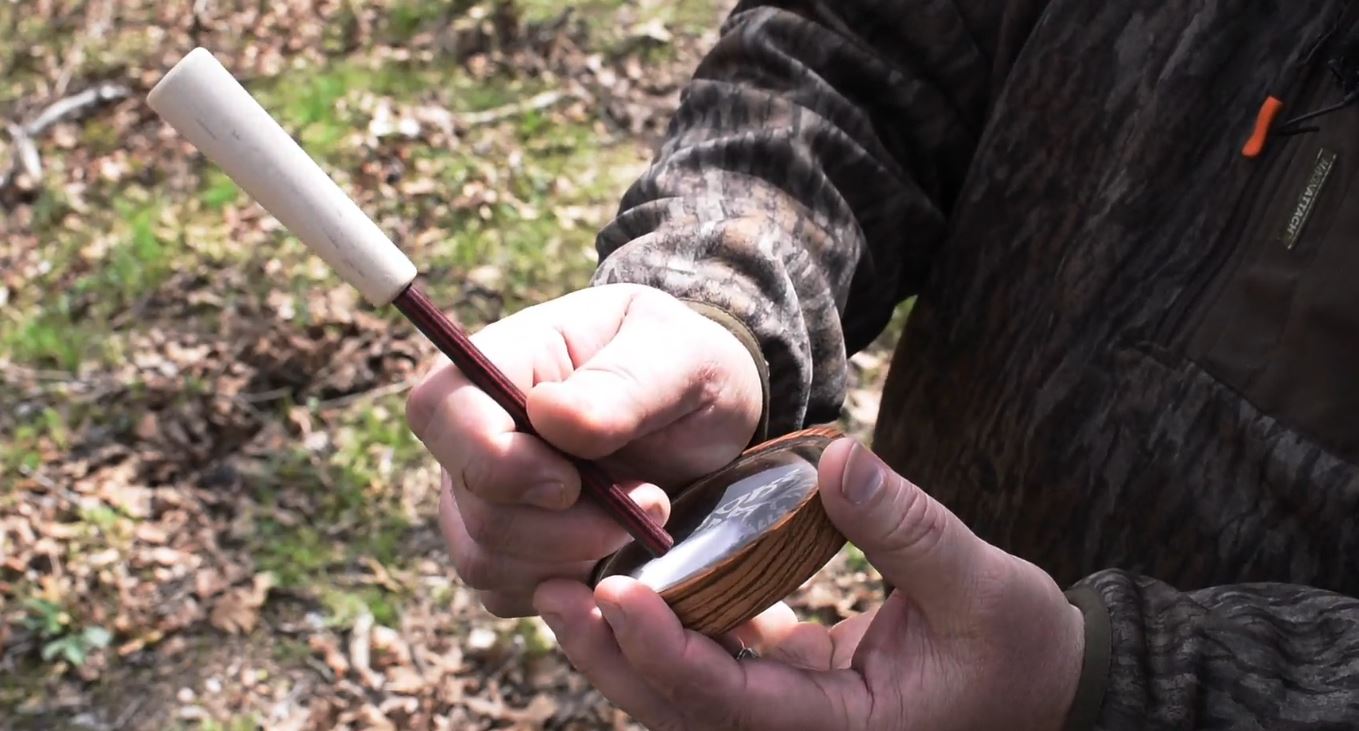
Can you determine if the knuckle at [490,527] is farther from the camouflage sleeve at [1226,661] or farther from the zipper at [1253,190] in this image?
the zipper at [1253,190]

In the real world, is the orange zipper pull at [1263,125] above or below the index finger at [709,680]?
above

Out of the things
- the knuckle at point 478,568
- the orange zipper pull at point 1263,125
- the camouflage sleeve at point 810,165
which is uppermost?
the orange zipper pull at point 1263,125

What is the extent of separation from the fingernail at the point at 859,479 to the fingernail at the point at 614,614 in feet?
0.90

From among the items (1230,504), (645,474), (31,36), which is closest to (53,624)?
(645,474)

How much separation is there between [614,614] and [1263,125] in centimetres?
99

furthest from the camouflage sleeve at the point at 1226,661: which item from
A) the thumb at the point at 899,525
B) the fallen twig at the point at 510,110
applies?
the fallen twig at the point at 510,110

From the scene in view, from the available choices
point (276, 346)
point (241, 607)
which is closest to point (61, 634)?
point (241, 607)

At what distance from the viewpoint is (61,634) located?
11.3 feet

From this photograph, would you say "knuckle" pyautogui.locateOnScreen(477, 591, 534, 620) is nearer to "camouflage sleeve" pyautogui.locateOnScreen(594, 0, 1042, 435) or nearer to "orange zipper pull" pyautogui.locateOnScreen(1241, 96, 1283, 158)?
"camouflage sleeve" pyautogui.locateOnScreen(594, 0, 1042, 435)

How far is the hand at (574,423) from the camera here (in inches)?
49.1

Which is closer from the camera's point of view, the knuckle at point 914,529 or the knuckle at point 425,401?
the knuckle at point 914,529

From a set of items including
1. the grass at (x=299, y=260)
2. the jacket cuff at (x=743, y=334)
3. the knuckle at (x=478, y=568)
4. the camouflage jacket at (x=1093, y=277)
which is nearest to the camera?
the camouflage jacket at (x=1093, y=277)

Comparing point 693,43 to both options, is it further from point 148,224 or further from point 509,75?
point 148,224

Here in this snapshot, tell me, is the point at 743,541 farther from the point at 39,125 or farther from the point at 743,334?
the point at 39,125
